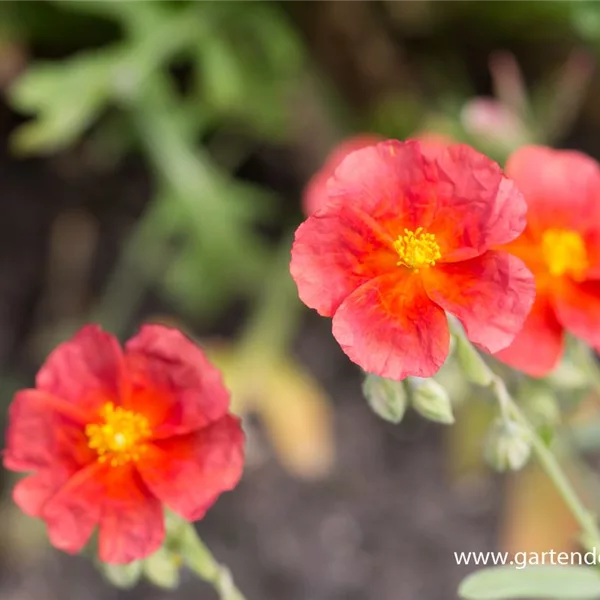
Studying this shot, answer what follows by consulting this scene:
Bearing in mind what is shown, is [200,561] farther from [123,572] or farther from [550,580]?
[550,580]

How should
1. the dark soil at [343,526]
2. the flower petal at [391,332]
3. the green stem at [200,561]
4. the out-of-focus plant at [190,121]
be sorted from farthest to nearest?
1. the dark soil at [343,526]
2. the out-of-focus plant at [190,121]
3. the green stem at [200,561]
4. the flower petal at [391,332]

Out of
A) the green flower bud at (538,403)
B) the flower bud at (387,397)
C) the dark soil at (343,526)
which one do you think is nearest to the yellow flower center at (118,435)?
the flower bud at (387,397)

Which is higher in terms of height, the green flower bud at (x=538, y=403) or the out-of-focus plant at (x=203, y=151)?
the green flower bud at (x=538, y=403)

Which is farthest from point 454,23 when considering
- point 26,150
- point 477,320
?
point 477,320

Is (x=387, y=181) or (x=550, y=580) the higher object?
(x=387, y=181)

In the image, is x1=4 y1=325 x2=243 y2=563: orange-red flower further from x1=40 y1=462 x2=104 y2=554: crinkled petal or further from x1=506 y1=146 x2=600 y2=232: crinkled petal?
x1=506 y1=146 x2=600 y2=232: crinkled petal

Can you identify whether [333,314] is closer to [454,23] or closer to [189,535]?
[189,535]

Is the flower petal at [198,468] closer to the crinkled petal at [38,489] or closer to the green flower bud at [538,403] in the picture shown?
the crinkled petal at [38,489]

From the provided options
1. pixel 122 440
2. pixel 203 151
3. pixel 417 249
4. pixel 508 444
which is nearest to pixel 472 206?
pixel 417 249
